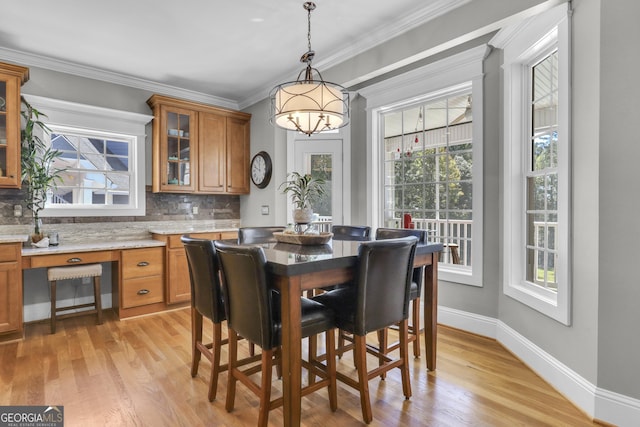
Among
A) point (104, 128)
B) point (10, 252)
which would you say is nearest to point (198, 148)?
point (104, 128)

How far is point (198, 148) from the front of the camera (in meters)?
4.50

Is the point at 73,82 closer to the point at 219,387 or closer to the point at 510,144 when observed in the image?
the point at 219,387

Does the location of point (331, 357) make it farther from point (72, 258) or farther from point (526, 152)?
point (72, 258)

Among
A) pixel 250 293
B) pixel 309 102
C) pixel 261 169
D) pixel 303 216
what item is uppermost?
pixel 309 102

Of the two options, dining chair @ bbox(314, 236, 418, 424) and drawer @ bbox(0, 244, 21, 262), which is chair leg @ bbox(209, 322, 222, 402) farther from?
drawer @ bbox(0, 244, 21, 262)

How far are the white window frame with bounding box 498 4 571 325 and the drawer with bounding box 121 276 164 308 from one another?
3.50 m

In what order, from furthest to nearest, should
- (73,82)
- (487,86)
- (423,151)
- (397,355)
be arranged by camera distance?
(73,82), (423,151), (487,86), (397,355)

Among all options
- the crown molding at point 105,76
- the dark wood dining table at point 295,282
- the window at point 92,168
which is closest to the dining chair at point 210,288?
the dark wood dining table at point 295,282

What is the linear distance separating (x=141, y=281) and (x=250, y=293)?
262cm

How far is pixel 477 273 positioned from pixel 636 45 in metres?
1.93

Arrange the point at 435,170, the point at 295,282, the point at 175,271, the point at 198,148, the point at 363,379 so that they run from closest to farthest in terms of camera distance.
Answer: the point at 295,282 < the point at 363,379 < the point at 435,170 < the point at 175,271 < the point at 198,148

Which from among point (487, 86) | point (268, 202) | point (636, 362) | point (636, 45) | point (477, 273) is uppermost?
point (487, 86)

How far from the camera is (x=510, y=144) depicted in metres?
2.79

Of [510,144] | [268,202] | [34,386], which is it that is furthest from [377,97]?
[34,386]
